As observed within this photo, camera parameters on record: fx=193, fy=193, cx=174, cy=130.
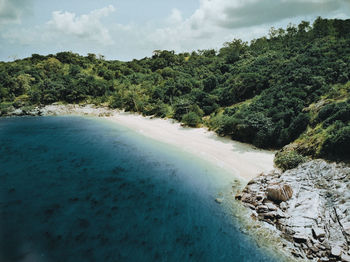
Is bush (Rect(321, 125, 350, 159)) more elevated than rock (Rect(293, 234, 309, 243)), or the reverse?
bush (Rect(321, 125, 350, 159))

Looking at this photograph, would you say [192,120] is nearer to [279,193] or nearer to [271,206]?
[279,193]

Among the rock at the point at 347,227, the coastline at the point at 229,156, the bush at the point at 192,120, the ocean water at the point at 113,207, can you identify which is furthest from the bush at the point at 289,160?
the bush at the point at 192,120

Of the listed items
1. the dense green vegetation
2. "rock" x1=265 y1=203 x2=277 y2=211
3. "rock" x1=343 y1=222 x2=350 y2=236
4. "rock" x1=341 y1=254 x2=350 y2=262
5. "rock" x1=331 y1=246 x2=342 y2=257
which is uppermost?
the dense green vegetation

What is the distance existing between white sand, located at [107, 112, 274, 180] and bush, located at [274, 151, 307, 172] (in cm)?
108

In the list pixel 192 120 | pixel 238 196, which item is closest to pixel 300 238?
pixel 238 196

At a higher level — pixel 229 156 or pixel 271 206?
pixel 229 156

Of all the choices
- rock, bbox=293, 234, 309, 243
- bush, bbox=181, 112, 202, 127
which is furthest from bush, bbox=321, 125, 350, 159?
bush, bbox=181, 112, 202, 127

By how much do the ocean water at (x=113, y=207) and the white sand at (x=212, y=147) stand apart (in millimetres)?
1851

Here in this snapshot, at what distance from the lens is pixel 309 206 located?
1282 cm

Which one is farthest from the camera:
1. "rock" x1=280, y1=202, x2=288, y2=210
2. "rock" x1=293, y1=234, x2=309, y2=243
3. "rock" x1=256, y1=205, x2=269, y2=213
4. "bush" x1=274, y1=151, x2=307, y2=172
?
"bush" x1=274, y1=151, x2=307, y2=172

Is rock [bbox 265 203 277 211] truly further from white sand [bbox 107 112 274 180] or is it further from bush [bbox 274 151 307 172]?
bush [bbox 274 151 307 172]

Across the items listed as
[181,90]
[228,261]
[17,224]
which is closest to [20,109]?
[181,90]

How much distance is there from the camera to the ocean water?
1109 centimetres

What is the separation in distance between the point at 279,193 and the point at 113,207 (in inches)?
495
